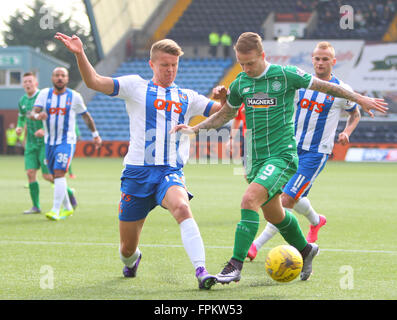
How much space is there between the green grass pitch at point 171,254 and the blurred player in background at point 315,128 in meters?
0.71

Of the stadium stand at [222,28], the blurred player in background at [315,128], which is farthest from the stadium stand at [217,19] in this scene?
the blurred player in background at [315,128]

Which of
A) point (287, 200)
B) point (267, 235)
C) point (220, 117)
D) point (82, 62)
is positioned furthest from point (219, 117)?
point (287, 200)

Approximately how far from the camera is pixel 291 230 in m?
5.81

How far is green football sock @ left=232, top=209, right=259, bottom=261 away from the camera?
5.39 metres

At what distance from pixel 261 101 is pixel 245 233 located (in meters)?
1.07

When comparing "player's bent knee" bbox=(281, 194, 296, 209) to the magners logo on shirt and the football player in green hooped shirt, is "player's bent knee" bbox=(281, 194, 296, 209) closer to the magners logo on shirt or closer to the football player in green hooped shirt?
the football player in green hooped shirt

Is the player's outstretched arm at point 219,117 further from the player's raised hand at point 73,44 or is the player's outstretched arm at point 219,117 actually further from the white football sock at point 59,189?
the white football sock at point 59,189

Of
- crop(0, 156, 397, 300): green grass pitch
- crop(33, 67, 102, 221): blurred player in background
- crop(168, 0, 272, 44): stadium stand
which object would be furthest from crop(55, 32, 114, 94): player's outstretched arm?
crop(168, 0, 272, 44): stadium stand

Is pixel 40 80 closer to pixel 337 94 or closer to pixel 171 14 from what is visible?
pixel 171 14

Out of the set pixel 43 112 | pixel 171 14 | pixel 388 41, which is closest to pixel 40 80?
pixel 171 14

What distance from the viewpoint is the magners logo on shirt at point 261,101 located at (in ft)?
18.4

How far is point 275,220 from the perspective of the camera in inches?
225

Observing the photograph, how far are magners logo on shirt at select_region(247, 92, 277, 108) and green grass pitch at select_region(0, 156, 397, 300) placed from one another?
1425 mm
